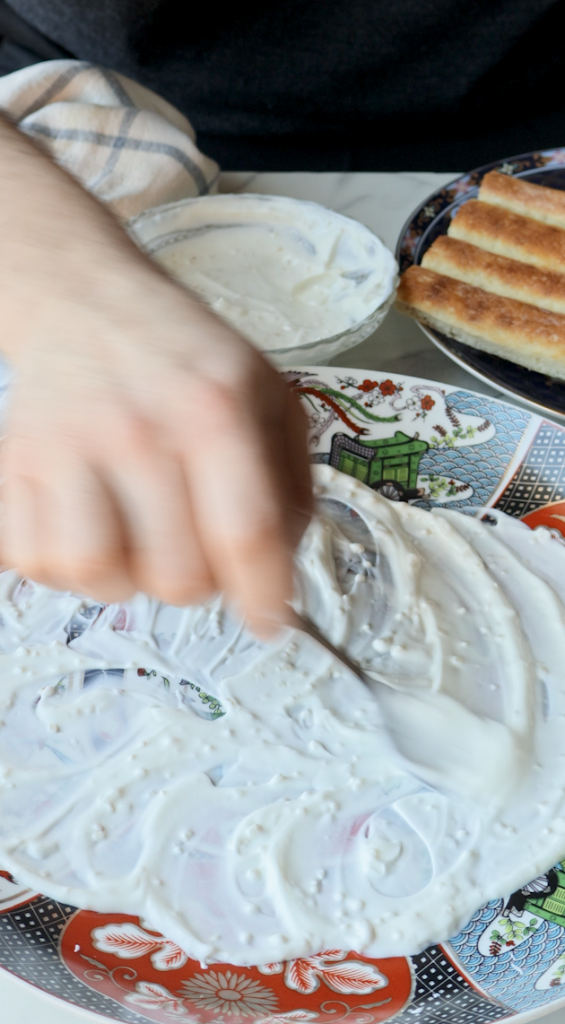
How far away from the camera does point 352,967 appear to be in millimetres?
423

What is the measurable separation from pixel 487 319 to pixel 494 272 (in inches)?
3.9

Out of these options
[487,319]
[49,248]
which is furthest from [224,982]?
[487,319]

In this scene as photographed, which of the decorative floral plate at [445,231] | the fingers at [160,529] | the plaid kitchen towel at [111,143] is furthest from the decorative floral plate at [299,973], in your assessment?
the plaid kitchen towel at [111,143]

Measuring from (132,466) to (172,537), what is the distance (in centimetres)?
3

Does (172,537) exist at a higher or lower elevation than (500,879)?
higher

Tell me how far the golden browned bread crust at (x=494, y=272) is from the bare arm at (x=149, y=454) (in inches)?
22.0

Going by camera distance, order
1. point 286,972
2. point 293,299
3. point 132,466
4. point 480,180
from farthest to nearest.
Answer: point 480,180 < point 293,299 < point 286,972 < point 132,466

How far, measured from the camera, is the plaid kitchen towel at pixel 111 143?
0.88 meters

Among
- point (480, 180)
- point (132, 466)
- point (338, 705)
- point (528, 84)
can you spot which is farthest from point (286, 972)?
point (528, 84)

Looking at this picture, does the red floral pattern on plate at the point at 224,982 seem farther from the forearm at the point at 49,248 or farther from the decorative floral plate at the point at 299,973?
the forearm at the point at 49,248

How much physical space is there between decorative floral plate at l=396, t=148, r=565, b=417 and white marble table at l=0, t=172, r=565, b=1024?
52mm

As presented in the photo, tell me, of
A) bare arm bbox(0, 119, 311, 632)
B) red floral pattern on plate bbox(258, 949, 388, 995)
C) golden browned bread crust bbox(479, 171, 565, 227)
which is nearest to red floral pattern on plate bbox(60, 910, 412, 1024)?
red floral pattern on plate bbox(258, 949, 388, 995)

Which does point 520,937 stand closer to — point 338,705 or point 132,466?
point 338,705

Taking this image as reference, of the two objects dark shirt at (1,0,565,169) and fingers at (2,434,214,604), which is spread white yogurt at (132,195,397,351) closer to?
dark shirt at (1,0,565,169)
